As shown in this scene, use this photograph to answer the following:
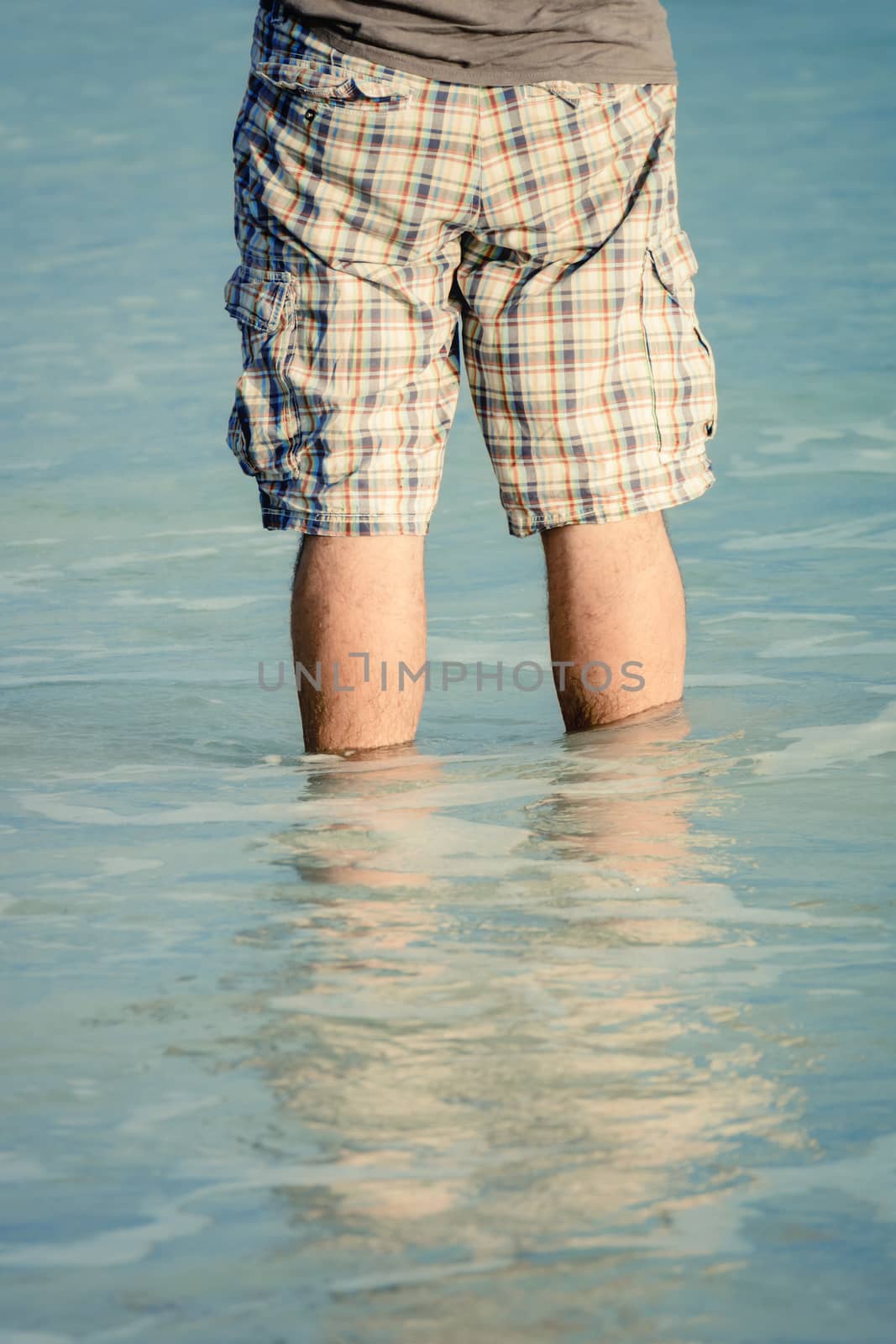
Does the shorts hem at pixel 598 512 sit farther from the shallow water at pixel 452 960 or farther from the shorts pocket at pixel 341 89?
the shorts pocket at pixel 341 89

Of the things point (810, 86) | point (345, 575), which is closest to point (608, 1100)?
point (345, 575)

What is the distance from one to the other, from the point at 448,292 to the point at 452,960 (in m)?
0.91

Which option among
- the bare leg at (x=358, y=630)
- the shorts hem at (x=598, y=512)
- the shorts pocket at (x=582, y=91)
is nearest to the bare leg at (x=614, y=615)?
the shorts hem at (x=598, y=512)

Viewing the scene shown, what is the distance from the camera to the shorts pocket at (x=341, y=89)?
2.00m

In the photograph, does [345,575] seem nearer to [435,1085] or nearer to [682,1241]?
[435,1085]

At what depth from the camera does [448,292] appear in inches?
83.6

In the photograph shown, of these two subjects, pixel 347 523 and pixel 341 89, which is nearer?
pixel 341 89

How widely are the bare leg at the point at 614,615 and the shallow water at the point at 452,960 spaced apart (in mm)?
58

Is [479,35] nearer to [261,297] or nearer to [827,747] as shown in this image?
[261,297]

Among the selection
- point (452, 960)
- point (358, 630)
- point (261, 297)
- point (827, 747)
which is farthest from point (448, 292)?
point (452, 960)

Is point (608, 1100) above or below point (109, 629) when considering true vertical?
above

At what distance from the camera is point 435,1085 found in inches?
49.6

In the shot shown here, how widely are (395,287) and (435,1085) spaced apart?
1051 mm

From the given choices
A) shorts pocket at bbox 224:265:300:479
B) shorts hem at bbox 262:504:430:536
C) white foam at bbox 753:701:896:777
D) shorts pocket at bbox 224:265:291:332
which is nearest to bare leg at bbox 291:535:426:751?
shorts hem at bbox 262:504:430:536
